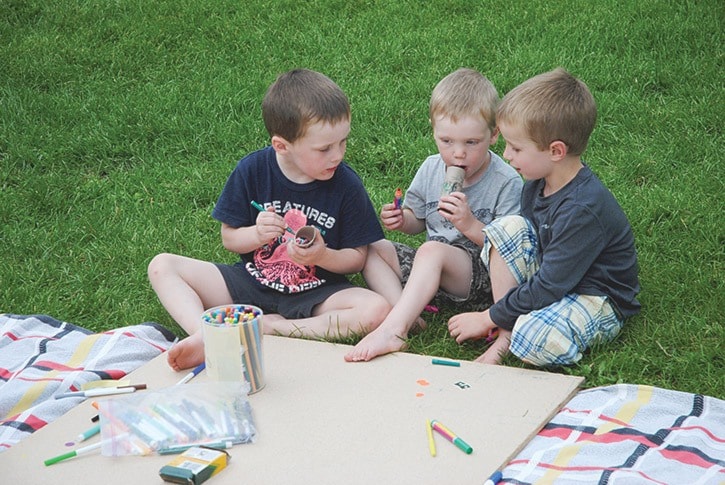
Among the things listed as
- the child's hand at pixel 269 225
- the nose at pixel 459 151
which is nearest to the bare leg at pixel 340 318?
the child's hand at pixel 269 225

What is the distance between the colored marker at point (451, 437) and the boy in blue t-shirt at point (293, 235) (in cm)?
68

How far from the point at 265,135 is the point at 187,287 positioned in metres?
1.94

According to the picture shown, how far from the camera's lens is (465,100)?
3027mm

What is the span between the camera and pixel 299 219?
3.15 metres

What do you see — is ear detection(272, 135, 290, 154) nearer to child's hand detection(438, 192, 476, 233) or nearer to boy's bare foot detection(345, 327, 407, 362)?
child's hand detection(438, 192, 476, 233)

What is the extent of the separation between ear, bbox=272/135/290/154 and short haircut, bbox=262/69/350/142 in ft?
0.05

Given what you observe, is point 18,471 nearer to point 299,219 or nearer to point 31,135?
point 299,219

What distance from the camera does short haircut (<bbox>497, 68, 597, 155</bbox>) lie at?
2762 mm

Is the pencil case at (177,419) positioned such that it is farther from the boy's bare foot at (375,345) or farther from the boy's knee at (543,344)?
the boy's knee at (543,344)

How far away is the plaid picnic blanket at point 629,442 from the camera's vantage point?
220 cm

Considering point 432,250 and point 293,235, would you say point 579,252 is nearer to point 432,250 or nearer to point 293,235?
point 432,250

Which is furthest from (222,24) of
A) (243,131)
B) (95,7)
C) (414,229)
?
(414,229)

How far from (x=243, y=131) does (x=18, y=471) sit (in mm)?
2894

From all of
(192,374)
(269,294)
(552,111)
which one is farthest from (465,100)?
(192,374)
